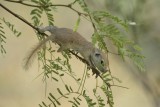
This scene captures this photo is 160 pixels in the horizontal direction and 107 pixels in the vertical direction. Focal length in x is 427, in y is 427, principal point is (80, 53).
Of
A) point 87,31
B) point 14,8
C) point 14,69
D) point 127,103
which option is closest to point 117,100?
point 127,103

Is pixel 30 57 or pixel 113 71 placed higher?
pixel 113 71

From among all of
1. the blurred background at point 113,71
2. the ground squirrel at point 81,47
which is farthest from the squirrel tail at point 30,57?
the blurred background at point 113,71

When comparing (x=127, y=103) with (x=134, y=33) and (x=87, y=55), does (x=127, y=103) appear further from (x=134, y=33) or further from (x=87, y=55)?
(x=87, y=55)

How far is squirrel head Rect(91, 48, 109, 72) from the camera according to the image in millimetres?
534

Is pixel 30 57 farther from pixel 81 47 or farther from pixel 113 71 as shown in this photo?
pixel 113 71

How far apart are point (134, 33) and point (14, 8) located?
1.11 meters

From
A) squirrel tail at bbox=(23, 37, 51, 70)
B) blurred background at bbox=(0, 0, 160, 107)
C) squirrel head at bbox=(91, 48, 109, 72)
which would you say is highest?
blurred background at bbox=(0, 0, 160, 107)

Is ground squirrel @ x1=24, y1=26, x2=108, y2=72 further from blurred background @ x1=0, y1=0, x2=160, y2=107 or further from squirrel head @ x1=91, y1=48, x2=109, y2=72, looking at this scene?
blurred background @ x1=0, y1=0, x2=160, y2=107

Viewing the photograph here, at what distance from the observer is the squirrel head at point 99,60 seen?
1.75 ft

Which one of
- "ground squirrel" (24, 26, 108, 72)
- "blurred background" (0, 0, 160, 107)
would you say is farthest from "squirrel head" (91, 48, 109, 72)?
"blurred background" (0, 0, 160, 107)

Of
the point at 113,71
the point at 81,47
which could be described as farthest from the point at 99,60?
the point at 113,71

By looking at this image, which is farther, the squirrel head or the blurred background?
the blurred background

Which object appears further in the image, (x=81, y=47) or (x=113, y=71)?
(x=113, y=71)

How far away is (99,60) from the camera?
1.77 ft
